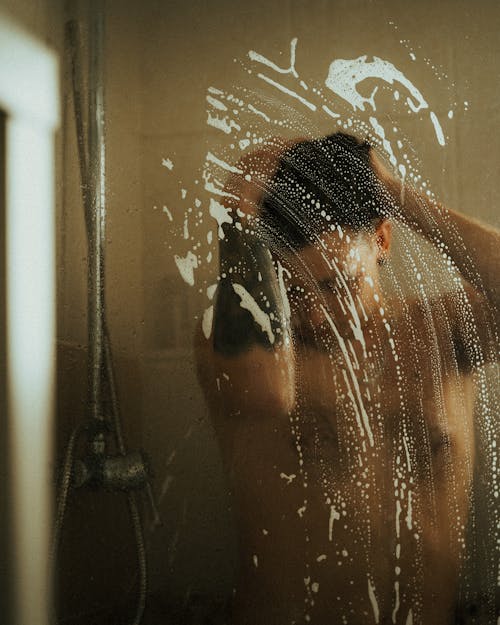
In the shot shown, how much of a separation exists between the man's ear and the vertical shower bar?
0.37 meters

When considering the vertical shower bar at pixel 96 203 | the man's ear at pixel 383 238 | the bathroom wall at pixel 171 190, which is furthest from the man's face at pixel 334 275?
the vertical shower bar at pixel 96 203

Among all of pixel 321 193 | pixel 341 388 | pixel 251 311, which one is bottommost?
pixel 341 388

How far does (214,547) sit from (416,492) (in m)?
0.27

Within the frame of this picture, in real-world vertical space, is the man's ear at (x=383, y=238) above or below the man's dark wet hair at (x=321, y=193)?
below

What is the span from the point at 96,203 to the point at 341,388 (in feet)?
1.38

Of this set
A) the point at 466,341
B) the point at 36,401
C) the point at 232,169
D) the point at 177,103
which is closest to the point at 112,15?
the point at 177,103

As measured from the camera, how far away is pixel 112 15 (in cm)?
101

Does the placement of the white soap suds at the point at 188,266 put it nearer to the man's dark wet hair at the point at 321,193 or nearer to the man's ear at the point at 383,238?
the man's dark wet hair at the point at 321,193

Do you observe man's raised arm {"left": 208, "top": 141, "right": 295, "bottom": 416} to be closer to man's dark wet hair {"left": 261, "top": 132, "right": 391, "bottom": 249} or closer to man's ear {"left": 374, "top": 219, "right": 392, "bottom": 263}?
man's dark wet hair {"left": 261, "top": 132, "right": 391, "bottom": 249}

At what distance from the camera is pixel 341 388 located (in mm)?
931

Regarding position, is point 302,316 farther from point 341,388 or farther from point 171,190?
point 171,190

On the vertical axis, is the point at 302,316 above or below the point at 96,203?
below

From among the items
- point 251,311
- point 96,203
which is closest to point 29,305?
point 96,203

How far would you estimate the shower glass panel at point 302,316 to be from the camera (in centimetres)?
91
